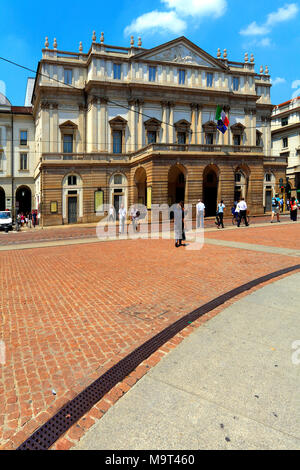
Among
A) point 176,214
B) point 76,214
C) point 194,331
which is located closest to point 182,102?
point 76,214

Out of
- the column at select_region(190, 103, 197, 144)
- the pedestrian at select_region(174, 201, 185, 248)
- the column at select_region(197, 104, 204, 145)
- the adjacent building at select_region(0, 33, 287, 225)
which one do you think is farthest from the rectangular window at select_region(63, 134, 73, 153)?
the pedestrian at select_region(174, 201, 185, 248)

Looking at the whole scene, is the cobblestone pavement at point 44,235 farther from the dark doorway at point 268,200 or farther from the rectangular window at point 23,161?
the rectangular window at point 23,161

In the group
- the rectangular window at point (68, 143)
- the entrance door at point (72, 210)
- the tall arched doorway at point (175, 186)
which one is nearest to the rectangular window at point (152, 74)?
the tall arched doorway at point (175, 186)

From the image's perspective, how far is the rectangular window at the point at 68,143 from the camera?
125ft

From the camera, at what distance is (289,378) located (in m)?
3.37

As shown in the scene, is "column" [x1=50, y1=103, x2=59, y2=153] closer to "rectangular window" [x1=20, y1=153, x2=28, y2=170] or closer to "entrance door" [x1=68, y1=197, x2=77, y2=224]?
"entrance door" [x1=68, y1=197, x2=77, y2=224]

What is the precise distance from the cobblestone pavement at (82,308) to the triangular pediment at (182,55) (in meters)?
34.8

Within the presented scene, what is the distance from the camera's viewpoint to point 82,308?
592cm

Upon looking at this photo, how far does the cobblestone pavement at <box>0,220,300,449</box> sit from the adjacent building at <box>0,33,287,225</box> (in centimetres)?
A: 2409

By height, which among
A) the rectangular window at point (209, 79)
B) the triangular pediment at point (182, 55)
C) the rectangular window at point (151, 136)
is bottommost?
the rectangular window at point (151, 136)

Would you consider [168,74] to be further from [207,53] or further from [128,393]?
[128,393]

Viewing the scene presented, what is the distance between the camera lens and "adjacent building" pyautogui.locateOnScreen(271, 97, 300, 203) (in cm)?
5593

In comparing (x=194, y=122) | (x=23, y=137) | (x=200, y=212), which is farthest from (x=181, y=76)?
(x=23, y=137)

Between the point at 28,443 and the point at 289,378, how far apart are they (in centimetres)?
267
